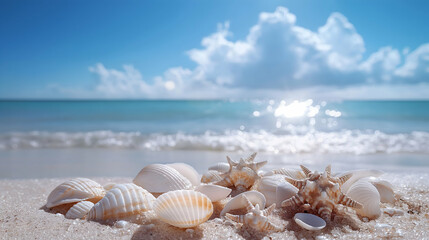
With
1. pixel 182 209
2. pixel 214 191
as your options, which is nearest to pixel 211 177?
pixel 214 191

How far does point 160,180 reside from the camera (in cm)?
285

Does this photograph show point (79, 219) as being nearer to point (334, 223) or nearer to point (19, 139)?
point (334, 223)

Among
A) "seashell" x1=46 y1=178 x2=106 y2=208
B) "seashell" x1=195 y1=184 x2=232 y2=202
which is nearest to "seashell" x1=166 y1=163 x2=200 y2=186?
"seashell" x1=195 y1=184 x2=232 y2=202

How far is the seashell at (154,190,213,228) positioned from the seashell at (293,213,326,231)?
2.14 ft

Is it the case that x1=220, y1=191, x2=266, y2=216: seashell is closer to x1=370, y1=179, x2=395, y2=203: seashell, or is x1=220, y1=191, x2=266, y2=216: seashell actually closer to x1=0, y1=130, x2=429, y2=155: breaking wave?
x1=370, y1=179, x2=395, y2=203: seashell

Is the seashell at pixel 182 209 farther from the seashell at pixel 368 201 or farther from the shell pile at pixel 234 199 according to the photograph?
the seashell at pixel 368 201

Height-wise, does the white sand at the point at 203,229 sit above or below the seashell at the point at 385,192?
below

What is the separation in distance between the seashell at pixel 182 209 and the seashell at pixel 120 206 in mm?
275

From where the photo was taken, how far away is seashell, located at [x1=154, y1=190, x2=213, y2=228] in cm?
202

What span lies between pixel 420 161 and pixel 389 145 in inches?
85.6

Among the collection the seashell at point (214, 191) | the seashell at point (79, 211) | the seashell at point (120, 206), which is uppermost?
the seashell at point (214, 191)

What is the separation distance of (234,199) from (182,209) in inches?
19.1

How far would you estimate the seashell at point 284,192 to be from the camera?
252cm

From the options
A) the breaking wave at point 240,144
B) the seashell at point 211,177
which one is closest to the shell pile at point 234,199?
the seashell at point 211,177
